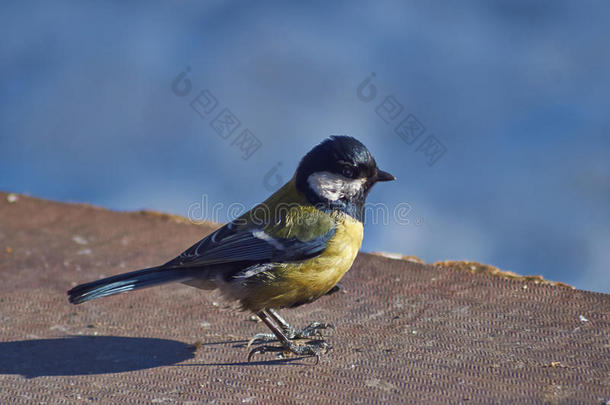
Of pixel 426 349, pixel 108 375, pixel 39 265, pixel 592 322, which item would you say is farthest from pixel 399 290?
pixel 39 265

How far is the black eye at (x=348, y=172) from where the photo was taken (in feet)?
9.43

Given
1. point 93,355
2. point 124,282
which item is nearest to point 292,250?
point 124,282

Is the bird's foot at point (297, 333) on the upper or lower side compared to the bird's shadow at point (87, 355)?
upper

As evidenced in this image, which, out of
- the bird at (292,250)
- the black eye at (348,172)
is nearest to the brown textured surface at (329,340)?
the bird at (292,250)

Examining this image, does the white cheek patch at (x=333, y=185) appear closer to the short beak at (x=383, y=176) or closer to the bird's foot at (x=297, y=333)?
the short beak at (x=383, y=176)

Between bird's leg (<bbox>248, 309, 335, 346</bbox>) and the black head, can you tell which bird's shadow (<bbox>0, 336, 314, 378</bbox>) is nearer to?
bird's leg (<bbox>248, 309, 335, 346</bbox>)

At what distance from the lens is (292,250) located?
279 centimetres

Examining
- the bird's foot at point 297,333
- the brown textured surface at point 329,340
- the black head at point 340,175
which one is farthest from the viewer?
the bird's foot at point 297,333

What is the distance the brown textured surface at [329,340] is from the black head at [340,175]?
0.63m

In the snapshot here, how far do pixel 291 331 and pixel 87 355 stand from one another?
935 mm

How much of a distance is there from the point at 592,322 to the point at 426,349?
0.82 meters

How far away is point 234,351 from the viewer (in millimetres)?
2914

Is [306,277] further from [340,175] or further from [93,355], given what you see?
[93,355]

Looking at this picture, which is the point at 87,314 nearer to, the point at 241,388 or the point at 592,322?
the point at 241,388
